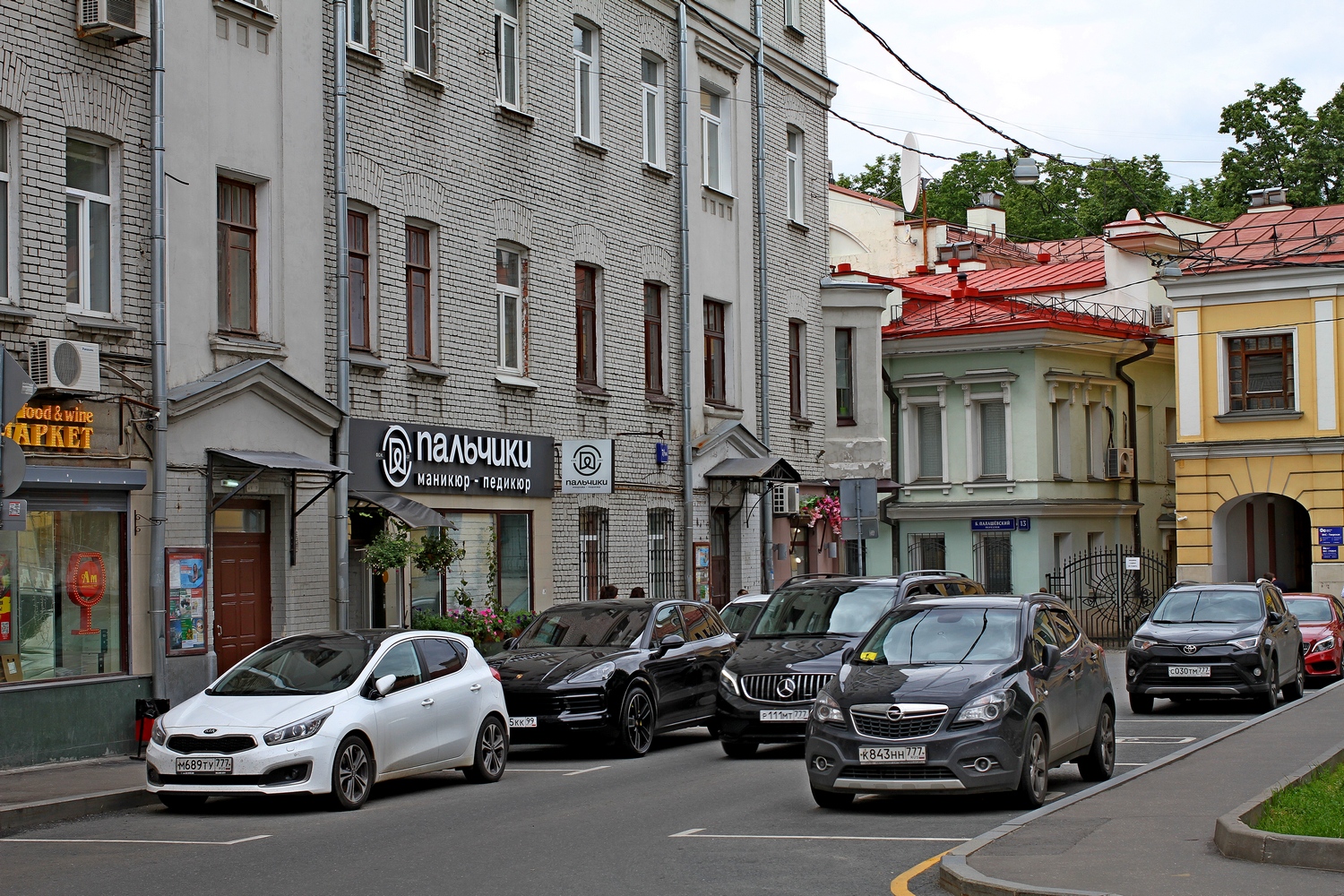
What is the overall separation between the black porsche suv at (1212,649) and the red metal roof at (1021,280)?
2386 cm

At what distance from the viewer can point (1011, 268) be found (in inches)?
2076

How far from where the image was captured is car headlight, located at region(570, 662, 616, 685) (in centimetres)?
1725

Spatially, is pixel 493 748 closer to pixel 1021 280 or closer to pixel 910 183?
pixel 1021 280

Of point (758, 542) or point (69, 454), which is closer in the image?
point (69, 454)

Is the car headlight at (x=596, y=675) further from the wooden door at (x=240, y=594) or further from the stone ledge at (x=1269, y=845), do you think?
the stone ledge at (x=1269, y=845)

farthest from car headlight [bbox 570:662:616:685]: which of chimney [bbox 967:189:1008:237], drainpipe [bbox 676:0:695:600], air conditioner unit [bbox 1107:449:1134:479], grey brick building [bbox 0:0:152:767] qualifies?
chimney [bbox 967:189:1008:237]

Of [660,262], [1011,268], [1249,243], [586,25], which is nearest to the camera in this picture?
[586,25]

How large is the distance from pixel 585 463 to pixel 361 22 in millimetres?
7124

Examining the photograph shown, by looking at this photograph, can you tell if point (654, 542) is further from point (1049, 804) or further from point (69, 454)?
point (1049, 804)

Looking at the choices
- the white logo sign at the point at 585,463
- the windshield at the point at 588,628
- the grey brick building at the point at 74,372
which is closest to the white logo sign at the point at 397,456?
the windshield at the point at 588,628

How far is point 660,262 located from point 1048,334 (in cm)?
1650

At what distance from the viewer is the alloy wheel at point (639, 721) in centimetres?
1745

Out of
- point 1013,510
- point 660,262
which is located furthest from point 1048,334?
point 660,262

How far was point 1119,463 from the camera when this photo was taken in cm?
4506
